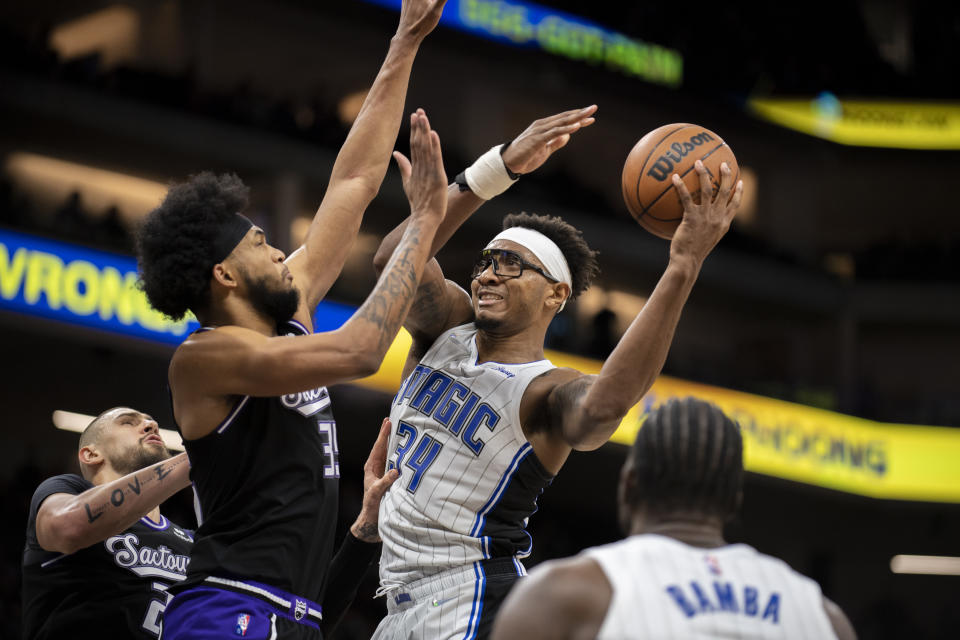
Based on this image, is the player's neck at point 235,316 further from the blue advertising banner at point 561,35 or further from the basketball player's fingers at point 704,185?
the blue advertising banner at point 561,35

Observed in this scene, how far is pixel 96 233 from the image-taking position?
14.5 meters

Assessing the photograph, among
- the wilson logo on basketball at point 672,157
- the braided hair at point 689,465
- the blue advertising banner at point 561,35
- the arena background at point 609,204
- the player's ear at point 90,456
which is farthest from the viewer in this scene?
the blue advertising banner at point 561,35

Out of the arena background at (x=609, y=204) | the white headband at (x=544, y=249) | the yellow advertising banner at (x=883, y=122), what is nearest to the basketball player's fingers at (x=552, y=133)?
the white headband at (x=544, y=249)

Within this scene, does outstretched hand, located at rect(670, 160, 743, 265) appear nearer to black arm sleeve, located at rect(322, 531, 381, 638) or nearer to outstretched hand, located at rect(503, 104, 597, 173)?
outstretched hand, located at rect(503, 104, 597, 173)

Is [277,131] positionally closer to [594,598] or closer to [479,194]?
[479,194]

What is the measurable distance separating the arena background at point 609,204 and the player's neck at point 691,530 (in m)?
10.7

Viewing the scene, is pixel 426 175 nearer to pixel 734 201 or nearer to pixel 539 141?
pixel 539 141

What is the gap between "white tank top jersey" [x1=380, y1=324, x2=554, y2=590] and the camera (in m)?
4.52

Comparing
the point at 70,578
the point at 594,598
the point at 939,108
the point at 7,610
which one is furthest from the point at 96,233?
the point at 939,108

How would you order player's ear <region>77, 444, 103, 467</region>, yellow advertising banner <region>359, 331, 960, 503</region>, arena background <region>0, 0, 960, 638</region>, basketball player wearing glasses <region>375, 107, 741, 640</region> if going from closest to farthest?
basketball player wearing glasses <region>375, 107, 741, 640</region>, player's ear <region>77, 444, 103, 467</region>, arena background <region>0, 0, 960, 638</region>, yellow advertising banner <region>359, 331, 960, 503</region>

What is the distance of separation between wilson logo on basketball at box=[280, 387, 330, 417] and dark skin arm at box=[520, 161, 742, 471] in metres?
0.87

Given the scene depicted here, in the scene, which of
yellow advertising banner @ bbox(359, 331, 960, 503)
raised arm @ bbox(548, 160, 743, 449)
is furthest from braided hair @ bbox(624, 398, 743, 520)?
yellow advertising banner @ bbox(359, 331, 960, 503)

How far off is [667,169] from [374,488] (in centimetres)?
164

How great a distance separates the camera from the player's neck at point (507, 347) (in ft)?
16.0
